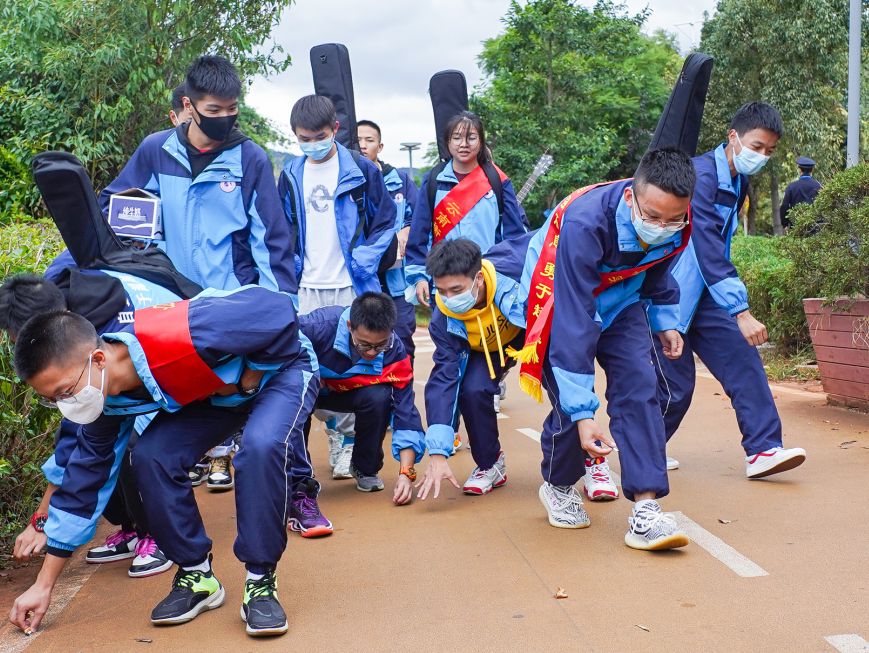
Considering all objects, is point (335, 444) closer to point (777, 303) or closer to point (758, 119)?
point (758, 119)

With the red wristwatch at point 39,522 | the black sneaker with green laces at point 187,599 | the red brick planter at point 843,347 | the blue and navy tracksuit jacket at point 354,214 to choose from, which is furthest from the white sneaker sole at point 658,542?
the red brick planter at point 843,347

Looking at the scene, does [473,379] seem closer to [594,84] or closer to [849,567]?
[849,567]

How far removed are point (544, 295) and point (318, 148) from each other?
81.5 inches

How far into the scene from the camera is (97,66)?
31.5 ft

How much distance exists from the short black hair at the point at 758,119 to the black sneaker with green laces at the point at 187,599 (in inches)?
142

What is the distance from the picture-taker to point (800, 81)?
24422 millimetres

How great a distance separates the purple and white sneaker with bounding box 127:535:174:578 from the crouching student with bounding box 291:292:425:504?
1.29m

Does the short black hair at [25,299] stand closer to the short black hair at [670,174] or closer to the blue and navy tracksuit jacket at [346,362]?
the blue and navy tracksuit jacket at [346,362]

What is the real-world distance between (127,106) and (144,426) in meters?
6.34

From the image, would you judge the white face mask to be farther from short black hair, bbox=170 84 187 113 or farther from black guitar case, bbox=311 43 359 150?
black guitar case, bbox=311 43 359 150

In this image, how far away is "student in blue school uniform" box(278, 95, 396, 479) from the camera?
607cm

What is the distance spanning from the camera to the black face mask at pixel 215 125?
16.0ft

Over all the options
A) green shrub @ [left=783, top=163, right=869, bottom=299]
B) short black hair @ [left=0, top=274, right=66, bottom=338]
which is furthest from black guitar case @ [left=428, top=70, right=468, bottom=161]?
short black hair @ [left=0, top=274, right=66, bottom=338]

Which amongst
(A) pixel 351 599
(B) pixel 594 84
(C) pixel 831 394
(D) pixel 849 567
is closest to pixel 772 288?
(C) pixel 831 394
